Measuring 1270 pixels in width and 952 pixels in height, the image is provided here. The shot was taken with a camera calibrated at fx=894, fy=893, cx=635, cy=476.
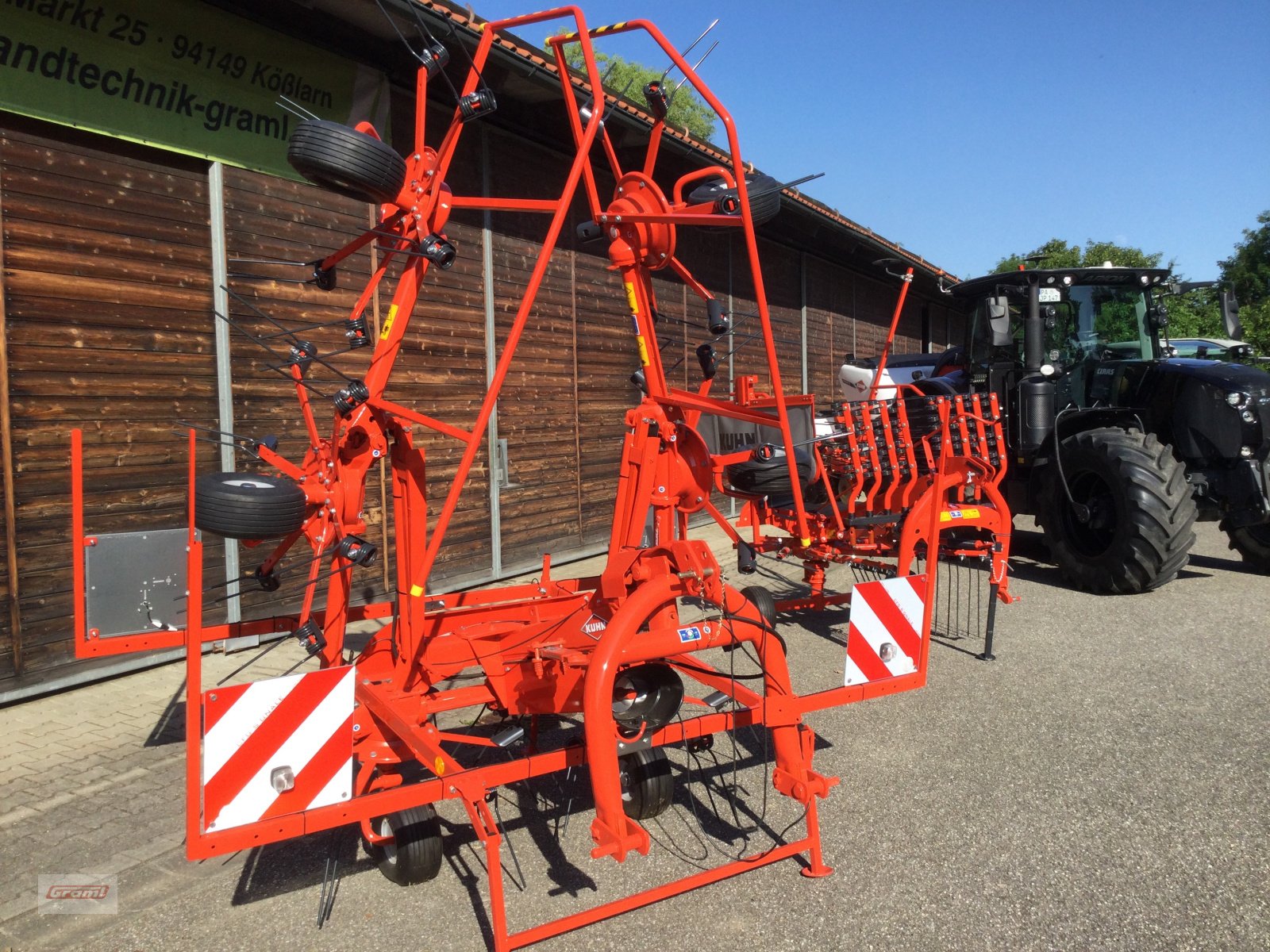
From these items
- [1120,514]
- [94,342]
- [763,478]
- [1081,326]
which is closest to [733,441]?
[763,478]

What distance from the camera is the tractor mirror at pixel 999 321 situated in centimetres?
756

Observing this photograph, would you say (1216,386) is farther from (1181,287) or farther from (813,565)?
(813,565)

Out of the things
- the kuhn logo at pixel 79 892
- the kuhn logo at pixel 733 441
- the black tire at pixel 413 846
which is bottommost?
the kuhn logo at pixel 79 892

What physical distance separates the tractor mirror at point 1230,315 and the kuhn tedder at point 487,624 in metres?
6.23

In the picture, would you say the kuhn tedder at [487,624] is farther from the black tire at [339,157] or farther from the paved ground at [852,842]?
the paved ground at [852,842]

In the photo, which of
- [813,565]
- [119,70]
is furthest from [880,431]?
[119,70]

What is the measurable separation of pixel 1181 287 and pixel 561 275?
6059 mm

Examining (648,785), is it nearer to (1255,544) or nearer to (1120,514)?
(1120,514)

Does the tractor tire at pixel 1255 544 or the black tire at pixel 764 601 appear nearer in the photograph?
the black tire at pixel 764 601

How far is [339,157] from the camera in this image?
320 cm

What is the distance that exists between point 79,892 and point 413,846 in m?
1.20

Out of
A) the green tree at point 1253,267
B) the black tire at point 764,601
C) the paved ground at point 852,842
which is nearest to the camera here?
the paved ground at point 852,842

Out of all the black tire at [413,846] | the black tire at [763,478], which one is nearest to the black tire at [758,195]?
the black tire at [763,478]

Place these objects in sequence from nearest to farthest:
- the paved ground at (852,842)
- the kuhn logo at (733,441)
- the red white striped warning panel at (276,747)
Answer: the red white striped warning panel at (276,747)
the paved ground at (852,842)
the kuhn logo at (733,441)
